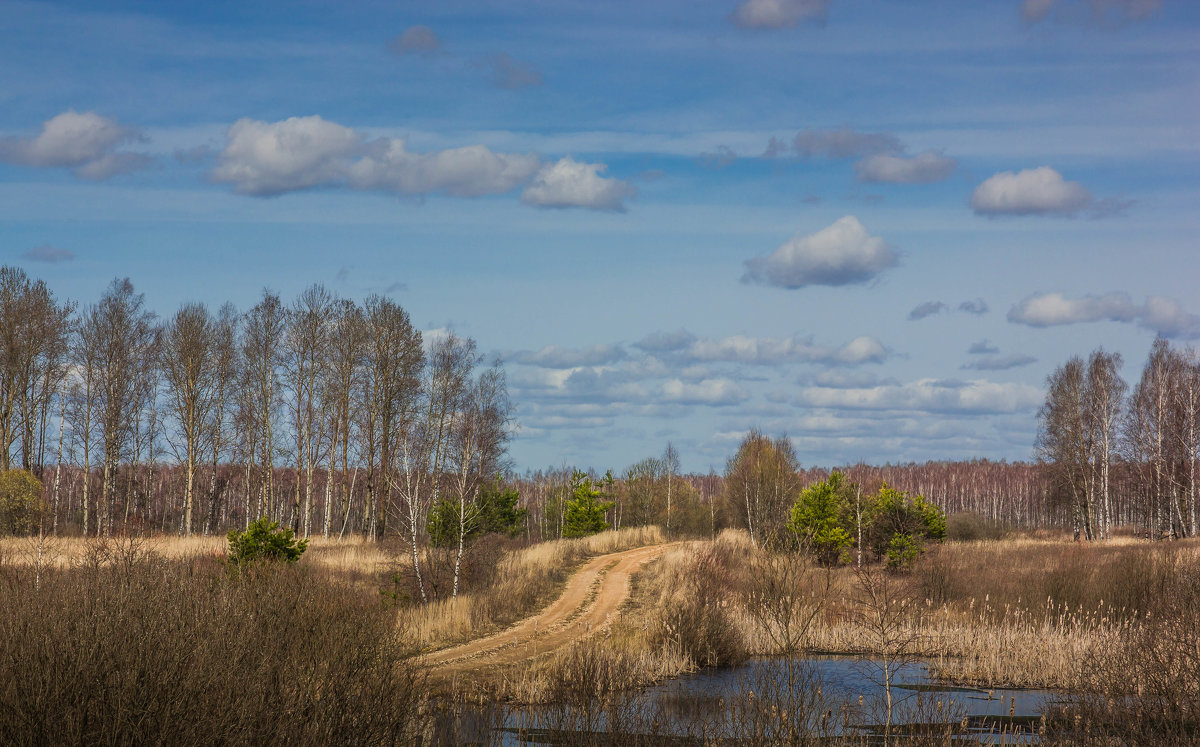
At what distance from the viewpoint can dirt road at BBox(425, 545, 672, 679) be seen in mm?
21312

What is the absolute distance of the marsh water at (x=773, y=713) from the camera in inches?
428

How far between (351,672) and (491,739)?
1942 mm

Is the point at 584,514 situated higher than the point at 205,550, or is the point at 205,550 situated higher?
the point at 205,550

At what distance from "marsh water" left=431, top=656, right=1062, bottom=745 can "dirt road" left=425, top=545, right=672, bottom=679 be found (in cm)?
286

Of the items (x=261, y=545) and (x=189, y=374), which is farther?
(x=189, y=374)

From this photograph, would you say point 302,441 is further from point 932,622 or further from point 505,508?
point 932,622

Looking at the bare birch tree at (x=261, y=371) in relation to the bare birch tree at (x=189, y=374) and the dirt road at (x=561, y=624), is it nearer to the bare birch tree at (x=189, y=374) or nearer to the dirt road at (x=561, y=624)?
the bare birch tree at (x=189, y=374)

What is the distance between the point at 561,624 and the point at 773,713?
1637 cm

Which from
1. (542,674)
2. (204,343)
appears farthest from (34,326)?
(542,674)

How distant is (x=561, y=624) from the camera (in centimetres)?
2631

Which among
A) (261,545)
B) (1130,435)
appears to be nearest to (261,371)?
(261,545)

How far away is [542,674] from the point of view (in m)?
18.8

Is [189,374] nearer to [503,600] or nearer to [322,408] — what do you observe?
[322,408]

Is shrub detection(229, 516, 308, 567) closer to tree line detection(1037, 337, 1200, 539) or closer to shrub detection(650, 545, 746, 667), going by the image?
shrub detection(650, 545, 746, 667)
